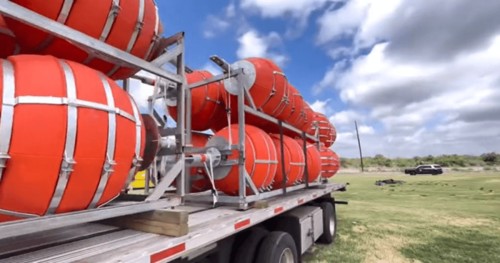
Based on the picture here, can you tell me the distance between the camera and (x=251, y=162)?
4.30m

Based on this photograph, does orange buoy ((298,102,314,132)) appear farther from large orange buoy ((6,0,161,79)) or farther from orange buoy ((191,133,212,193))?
large orange buoy ((6,0,161,79))

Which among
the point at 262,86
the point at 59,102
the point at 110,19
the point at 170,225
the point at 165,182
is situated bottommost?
the point at 170,225

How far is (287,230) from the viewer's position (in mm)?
4988

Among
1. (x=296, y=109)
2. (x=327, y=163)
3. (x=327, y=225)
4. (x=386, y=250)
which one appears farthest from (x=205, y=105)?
(x=327, y=163)

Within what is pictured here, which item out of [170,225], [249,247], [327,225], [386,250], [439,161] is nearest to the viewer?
[170,225]

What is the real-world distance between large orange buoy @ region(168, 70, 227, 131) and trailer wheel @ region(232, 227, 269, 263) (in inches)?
80.1

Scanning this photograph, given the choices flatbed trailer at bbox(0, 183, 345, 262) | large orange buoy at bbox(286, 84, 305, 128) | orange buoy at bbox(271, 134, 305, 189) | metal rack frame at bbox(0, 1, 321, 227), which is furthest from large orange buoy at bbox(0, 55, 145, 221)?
large orange buoy at bbox(286, 84, 305, 128)

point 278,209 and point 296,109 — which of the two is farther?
point 296,109

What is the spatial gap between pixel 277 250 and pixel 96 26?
10.7ft

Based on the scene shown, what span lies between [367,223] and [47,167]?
30.7 ft

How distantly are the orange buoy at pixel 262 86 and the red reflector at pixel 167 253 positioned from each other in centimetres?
273

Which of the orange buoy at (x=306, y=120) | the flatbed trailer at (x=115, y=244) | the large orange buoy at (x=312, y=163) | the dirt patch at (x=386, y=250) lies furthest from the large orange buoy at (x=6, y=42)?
the dirt patch at (x=386, y=250)

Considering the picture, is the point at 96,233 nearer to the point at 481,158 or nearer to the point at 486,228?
the point at 486,228

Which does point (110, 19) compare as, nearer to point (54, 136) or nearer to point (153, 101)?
point (54, 136)
